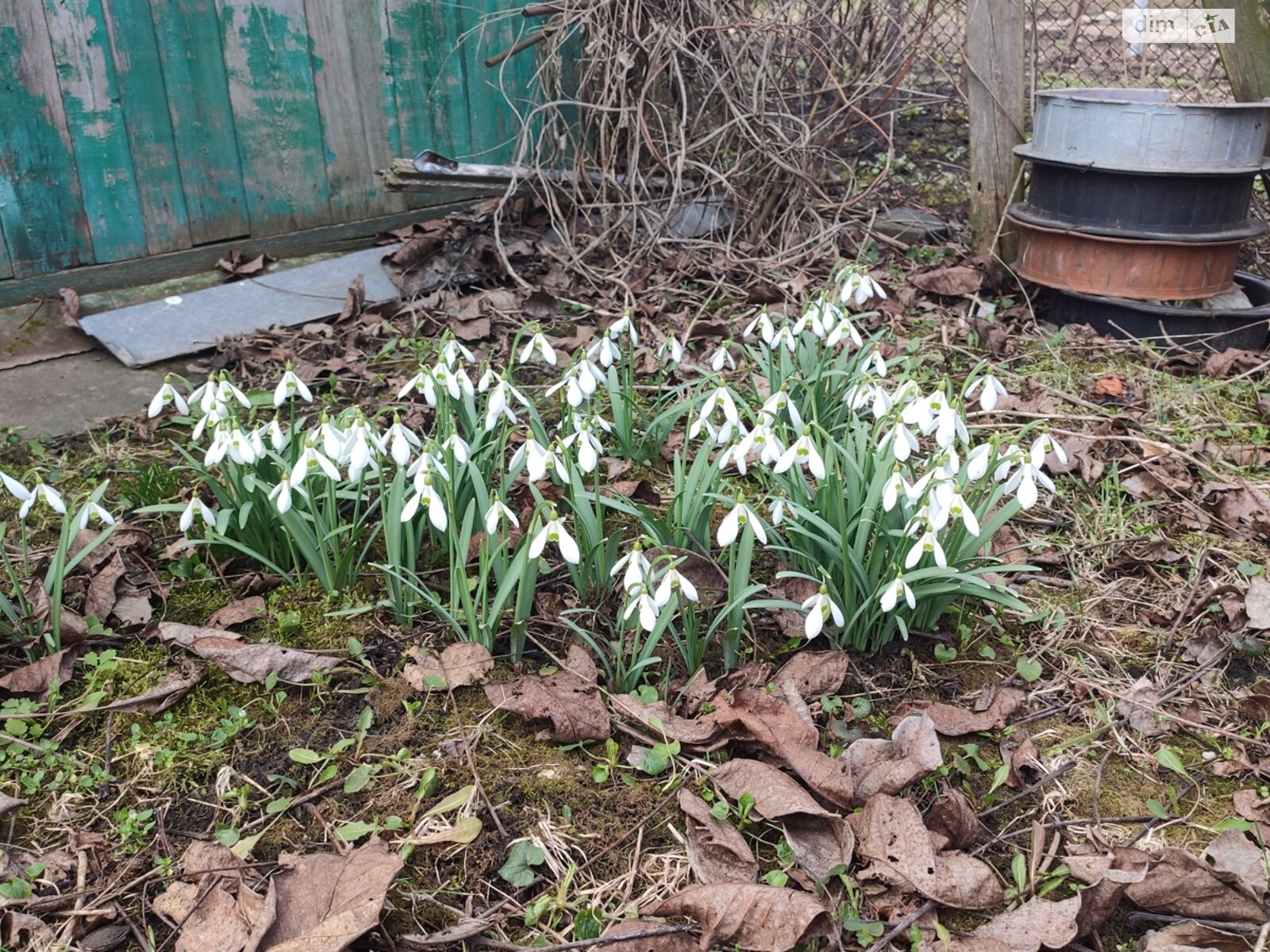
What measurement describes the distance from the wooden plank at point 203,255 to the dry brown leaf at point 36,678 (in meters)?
2.44

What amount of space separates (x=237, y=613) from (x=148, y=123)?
2.75 meters

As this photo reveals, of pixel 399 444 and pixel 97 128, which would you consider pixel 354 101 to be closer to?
pixel 97 128

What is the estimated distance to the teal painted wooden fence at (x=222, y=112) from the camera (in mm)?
3943

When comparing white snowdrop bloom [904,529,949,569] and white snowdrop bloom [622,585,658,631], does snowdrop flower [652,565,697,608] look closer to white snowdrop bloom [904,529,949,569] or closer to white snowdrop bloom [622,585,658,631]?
white snowdrop bloom [622,585,658,631]

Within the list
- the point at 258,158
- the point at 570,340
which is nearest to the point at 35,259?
the point at 258,158

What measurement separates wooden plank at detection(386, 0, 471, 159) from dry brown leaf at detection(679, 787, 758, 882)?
3979 mm

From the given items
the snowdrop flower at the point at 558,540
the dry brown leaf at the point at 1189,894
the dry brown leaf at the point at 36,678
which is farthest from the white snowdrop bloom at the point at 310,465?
the dry brown leaf at the point at 1189,894

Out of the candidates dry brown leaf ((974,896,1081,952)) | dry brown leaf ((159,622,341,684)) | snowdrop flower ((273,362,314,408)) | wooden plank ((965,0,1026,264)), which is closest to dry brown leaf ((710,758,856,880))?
dry brown leaf ((974,896,1081,952))

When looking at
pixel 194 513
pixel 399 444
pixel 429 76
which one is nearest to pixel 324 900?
pixel 399 444

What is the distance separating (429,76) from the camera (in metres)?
4.95

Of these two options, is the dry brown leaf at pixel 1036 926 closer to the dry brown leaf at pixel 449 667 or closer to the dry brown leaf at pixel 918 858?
the dry brown leaf at pixel 918 858

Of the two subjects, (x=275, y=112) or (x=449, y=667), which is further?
(x=275, y=112)

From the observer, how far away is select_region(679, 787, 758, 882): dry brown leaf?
1681mm

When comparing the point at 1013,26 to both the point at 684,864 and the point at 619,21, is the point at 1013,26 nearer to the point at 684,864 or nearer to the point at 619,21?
the point at 619,21
